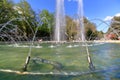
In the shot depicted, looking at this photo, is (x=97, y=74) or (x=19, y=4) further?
(x=19, y=4)

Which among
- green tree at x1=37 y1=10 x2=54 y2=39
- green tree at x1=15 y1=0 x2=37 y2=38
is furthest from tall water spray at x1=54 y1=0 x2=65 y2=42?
green tree at x1=37 y1=10 x2=54 y2=39

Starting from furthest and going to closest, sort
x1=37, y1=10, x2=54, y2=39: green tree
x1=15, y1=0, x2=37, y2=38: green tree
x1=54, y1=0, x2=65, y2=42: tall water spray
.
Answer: x1=37, y1=10, x2=54, y2=39: green tree, x1=15, y1=0, x2=37, y2=38: green tree, x1=54, y1=0, x2=65, y2=42: tall water spray

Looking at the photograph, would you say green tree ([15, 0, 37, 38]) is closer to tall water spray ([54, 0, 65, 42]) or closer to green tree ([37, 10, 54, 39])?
green tree ([37, 10, 54, 39])

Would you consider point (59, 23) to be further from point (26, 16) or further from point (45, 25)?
point (45, 25)

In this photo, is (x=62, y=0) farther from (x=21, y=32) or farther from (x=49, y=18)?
(x=49, y=18)

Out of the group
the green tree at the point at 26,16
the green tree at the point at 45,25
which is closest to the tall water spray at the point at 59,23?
the green tree at the point at 26,16

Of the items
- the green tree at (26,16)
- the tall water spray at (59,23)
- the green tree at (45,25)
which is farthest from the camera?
the green tree at (45,25)

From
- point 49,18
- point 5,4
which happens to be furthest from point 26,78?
point 49,18

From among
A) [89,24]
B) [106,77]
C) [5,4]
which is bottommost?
[106,77]

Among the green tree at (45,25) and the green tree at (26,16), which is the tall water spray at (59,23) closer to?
the green tree at (26,16)

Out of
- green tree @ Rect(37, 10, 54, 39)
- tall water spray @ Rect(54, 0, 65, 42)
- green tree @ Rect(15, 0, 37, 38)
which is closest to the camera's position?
tall water spray @ Rect(54, 0, 65, 42)

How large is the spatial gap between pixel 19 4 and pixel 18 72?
56539 mm

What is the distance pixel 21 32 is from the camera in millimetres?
60812

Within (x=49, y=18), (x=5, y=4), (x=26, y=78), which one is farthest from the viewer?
(x=49, y=18)
